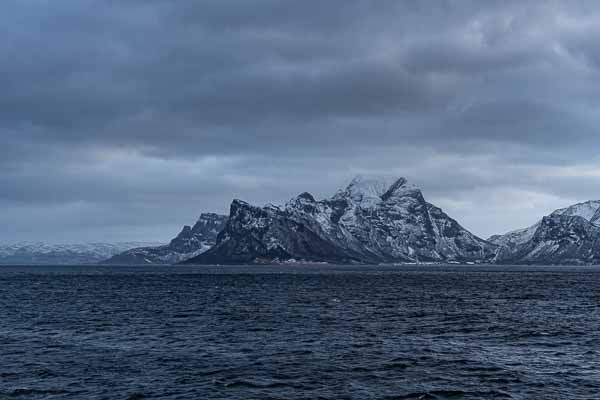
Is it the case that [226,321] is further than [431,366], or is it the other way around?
[226,321]

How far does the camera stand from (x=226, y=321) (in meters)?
96.5

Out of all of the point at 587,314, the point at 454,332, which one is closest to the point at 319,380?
the point at 454,332

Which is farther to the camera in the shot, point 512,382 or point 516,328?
point 516,328

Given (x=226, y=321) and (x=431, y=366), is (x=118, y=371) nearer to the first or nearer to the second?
(x=431, y=366)

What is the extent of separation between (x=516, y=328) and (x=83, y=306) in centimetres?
7946

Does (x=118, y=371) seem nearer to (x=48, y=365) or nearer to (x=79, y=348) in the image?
(x=48, y=365)

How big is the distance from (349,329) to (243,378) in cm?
3478

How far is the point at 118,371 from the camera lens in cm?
5625

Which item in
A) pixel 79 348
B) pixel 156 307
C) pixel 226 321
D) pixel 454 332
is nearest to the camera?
pixel 79 348

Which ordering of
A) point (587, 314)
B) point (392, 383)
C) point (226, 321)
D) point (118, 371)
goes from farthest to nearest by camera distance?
point (587, 314)
point (226, 321)
point (118, 371)
point (392, 383)

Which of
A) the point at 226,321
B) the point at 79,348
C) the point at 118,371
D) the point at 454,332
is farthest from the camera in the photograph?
the point at 226,321

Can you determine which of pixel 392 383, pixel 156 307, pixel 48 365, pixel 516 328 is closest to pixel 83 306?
pixel 156 307

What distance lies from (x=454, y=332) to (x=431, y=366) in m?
25.8

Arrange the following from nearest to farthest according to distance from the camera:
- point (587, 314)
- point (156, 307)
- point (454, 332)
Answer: point (454, 332) < point (587, 314) < point (156, 307)
